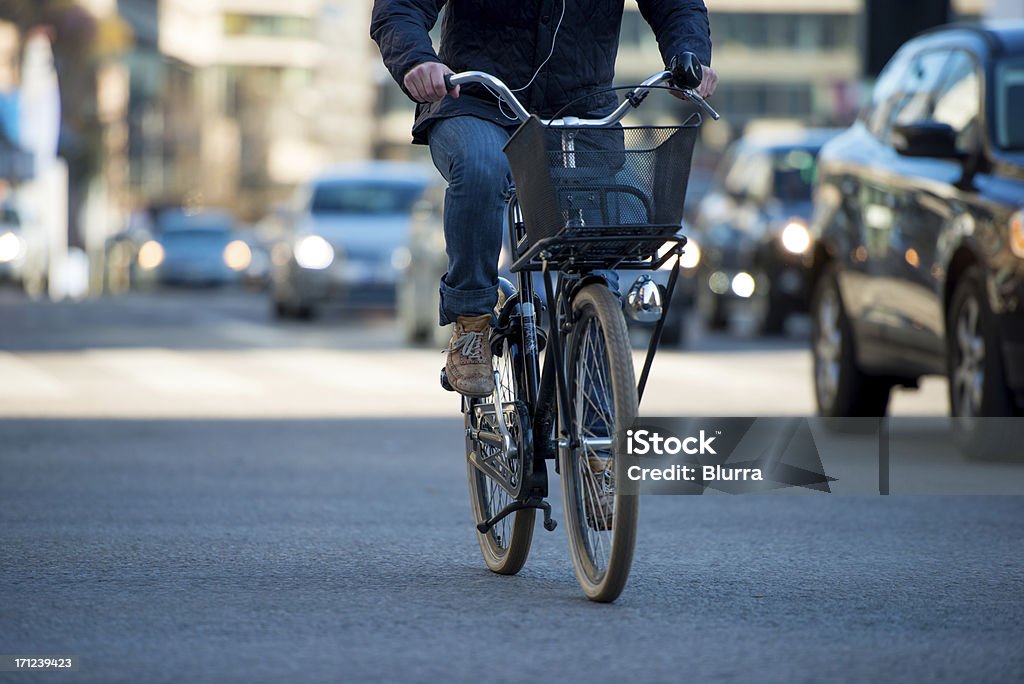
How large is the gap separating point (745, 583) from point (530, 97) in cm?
145

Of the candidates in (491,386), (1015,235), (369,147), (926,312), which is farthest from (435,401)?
(369,147)

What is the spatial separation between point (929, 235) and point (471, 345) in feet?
13.8

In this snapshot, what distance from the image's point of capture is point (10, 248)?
4506 cm

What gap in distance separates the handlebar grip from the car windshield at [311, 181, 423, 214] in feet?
58.2

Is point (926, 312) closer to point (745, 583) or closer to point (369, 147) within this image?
point (745, 583)

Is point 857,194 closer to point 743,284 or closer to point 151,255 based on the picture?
point 743,284

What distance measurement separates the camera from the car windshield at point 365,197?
76.0 ft

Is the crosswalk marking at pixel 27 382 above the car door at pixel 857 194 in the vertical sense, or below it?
below

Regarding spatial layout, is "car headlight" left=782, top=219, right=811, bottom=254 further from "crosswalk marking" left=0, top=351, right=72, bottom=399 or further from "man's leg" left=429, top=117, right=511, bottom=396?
"man's leg" left=429, top=117, right=511, bottom=396

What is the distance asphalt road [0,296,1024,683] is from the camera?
4605 millimetres

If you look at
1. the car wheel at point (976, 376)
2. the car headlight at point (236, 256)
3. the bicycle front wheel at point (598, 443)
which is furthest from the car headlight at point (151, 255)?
the bicycle front wheel at point (598, 443)

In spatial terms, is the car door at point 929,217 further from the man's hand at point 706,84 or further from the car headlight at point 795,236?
the car headlight at point 795,236

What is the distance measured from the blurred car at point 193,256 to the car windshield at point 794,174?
2791 centimetres

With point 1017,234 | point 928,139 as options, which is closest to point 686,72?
point 1017,234
